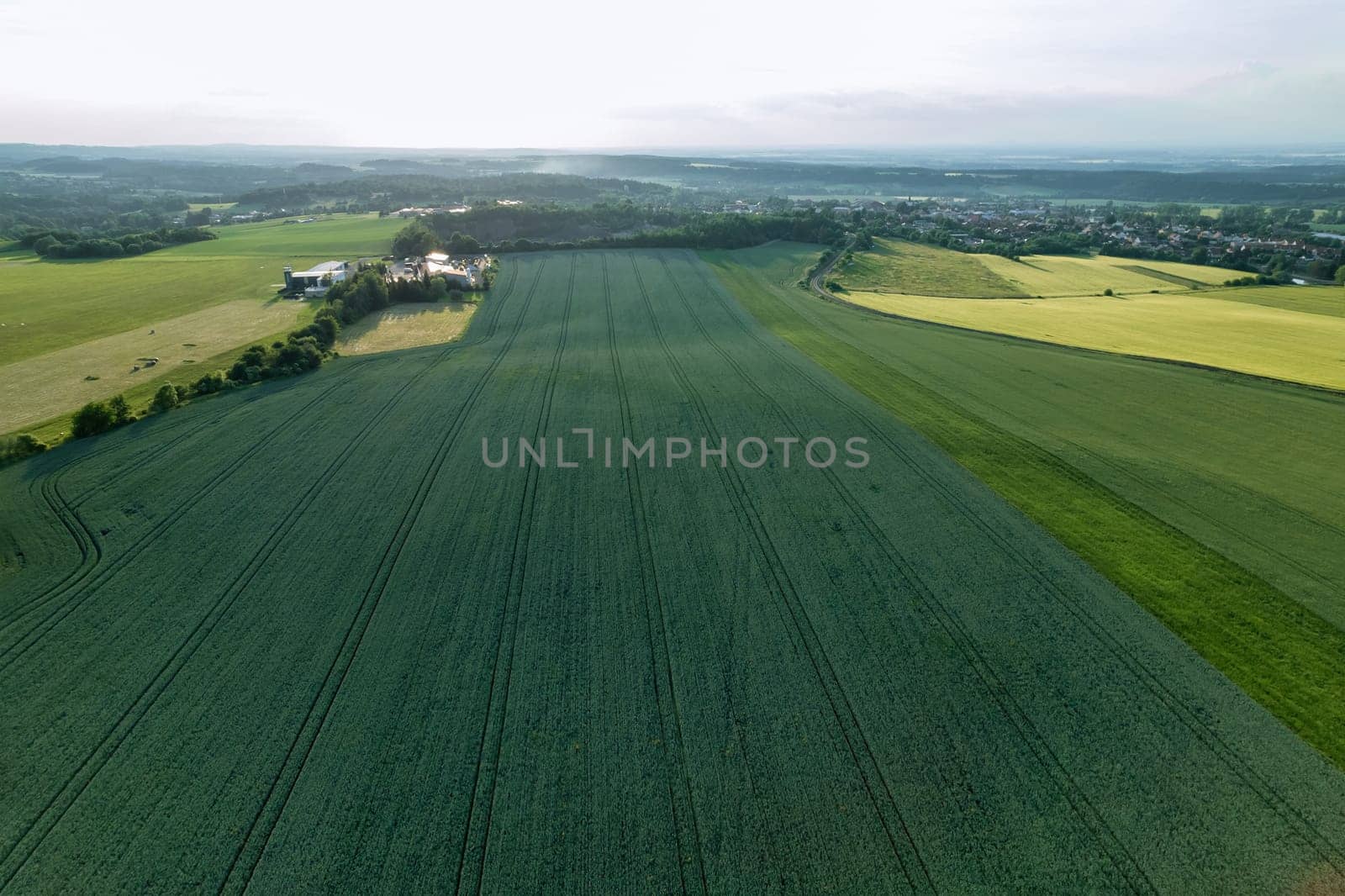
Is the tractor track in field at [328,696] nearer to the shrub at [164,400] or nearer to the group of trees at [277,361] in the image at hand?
the shrub at [164,400]

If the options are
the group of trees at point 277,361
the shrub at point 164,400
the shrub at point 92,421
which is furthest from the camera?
the group of trees at point 277,361

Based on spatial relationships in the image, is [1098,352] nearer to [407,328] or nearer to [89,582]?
[407,328]

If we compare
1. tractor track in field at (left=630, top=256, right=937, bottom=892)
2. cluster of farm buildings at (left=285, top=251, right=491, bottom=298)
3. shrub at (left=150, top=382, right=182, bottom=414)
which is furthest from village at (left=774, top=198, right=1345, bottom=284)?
shrub at (left=150, top=382, right=182, bottom=414)

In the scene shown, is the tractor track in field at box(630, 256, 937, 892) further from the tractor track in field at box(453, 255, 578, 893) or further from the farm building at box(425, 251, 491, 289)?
the farm building at box(425, 251, 491, 289)

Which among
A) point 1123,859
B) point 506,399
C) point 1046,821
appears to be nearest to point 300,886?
point 1046,821

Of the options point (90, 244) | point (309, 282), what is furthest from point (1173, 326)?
point (90, 244)

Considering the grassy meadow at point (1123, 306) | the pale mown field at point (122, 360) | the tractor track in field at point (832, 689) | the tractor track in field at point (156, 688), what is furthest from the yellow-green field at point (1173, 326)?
the pale mown field at point (122, 360)
